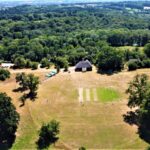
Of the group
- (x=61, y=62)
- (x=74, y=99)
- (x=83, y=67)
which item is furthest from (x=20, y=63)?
(x=74, y=99)

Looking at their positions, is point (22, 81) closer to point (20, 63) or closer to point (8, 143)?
point (20, 63)

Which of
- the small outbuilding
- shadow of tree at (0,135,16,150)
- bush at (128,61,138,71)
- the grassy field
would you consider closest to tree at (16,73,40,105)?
the grassy field

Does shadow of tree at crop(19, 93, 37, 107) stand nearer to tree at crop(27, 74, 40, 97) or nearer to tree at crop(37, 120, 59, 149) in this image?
tree at crop(27, 74, 40, 97)

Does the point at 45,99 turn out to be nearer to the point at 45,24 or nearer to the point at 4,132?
the point at 4,132

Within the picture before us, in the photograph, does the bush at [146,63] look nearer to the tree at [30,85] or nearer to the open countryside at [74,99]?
the open countryside at [74,99]

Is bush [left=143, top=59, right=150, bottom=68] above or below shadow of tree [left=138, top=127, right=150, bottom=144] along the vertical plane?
above

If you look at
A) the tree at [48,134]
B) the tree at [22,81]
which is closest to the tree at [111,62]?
the tree at [22,81]
